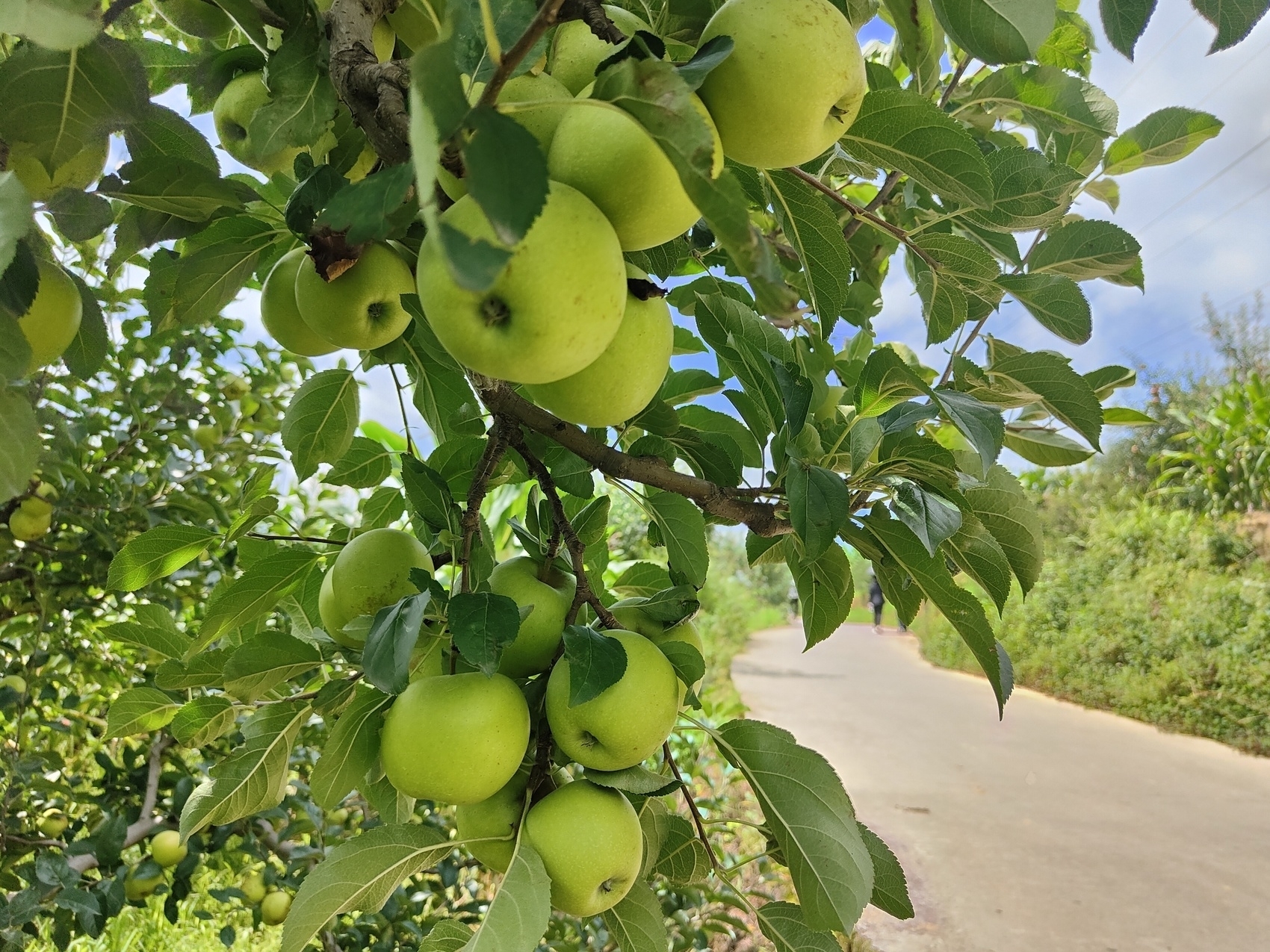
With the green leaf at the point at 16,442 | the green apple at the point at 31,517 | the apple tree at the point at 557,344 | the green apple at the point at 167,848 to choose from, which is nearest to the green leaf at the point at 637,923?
the apple tree at the point at 557,344

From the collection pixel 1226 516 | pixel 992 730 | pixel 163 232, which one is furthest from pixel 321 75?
pixel 1226 516

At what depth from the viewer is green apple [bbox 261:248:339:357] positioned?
0.71 metres

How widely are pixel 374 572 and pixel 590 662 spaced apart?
273mm

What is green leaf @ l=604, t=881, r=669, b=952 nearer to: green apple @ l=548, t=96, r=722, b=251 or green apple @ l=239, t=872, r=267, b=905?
green apple @ l=548, t=96, r=722, b=251

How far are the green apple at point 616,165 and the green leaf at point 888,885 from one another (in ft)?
2.19

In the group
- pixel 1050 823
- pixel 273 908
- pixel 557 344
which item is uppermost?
pixel 557 344

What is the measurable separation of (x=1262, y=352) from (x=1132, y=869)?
32.4 feet

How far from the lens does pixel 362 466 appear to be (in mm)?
980

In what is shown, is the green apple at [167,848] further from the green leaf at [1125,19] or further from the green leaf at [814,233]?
the green leaf at [1125,19]

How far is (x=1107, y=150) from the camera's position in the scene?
104 cm

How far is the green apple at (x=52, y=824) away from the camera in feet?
5.04

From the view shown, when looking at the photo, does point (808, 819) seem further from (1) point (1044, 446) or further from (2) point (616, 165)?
(1) point (1044, 446)

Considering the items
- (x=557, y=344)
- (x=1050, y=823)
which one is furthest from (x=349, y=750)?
(x=1050, y=823)

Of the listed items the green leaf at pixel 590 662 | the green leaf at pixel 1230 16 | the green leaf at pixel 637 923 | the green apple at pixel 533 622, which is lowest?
the green leaf at pixel 637 923
